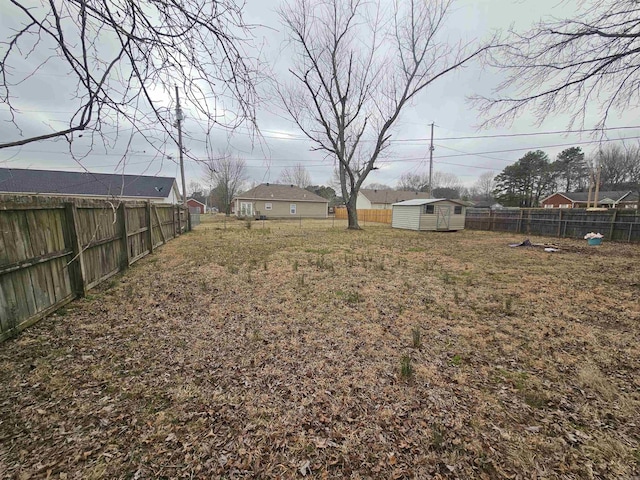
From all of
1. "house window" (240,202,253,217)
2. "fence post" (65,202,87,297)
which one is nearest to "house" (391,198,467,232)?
"house window" (240,202,253,217)

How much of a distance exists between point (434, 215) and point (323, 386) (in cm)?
1832

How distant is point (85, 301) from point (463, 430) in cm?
493

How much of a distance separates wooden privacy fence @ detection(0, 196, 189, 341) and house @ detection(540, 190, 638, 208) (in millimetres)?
46611

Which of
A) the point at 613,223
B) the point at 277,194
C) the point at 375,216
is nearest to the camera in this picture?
the point at 613,223

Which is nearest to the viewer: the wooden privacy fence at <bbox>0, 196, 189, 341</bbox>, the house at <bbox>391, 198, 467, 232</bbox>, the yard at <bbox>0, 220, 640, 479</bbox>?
the yard at <bbox>0, 220, 640, 479</bbox>

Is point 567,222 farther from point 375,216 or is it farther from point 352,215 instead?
point 375,216

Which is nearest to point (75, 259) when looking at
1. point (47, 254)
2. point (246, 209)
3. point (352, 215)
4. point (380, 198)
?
point (47, 254)

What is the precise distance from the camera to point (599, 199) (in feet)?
118

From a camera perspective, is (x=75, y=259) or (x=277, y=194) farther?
(x=277, y=194)

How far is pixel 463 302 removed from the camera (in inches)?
172

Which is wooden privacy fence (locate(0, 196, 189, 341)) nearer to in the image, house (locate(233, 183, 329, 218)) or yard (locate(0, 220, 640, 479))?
yard (locate(0, 220, 640, 479))

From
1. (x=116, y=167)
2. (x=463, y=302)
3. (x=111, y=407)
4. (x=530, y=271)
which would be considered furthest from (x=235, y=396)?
(x=530, y=271)

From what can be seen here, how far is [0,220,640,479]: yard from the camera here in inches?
62.7

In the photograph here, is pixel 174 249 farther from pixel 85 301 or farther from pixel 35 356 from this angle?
pixel 35 356
